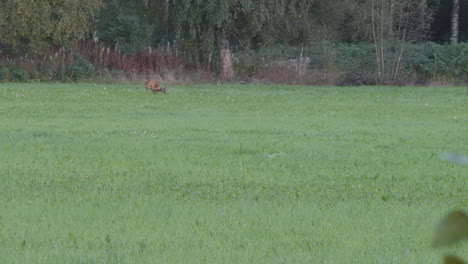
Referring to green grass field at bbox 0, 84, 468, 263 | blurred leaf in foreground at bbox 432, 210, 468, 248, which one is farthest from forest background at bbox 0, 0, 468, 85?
blurred leaf in foreground at bbox 432, 210, 468, 248

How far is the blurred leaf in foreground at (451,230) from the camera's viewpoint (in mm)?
665

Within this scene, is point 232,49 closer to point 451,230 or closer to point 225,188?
point 225,188

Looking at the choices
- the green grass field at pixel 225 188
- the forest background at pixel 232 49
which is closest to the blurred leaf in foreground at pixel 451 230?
the green grass field at pixel 225 188

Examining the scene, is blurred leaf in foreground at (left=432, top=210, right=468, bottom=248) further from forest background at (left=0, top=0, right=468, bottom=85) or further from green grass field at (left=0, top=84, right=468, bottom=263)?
forest background at (left=0, top=0, right=468, bottom=85)

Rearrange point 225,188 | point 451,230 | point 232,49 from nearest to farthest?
point 451,230 → point 225,188 → point 232,49

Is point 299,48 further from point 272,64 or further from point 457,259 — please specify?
point 457,259

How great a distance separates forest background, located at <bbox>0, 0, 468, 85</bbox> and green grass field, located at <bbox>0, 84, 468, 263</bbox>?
51.4 feet

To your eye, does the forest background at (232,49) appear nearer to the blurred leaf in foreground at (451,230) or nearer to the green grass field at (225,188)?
the green grass field at (225,188)

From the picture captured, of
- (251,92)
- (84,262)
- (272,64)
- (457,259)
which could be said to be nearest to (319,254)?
(84,262)

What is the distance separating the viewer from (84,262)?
4809 mm

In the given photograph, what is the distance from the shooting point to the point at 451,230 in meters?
0.67

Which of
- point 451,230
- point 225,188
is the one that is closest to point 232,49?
point 225,188

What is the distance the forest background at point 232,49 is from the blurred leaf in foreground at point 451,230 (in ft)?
103

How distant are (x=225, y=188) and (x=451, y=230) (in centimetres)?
703
